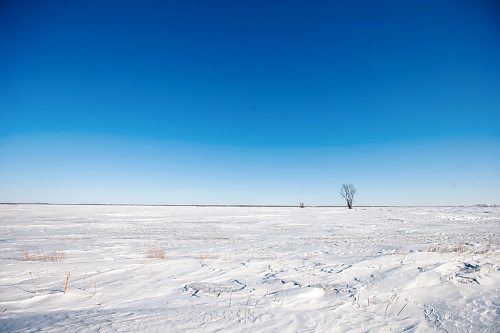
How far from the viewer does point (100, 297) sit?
457 cm

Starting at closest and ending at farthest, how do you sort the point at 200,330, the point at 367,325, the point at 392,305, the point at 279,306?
the point at 200,330 → the point at 367,325 → the point at 279,306 → the point at 392,305

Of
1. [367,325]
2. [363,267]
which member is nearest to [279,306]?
[367,325]

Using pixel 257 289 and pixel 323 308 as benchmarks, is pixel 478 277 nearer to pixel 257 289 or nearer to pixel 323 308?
pixel 323 308

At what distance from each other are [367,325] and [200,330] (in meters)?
2.10

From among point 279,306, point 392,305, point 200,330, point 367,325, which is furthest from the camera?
point 392,305

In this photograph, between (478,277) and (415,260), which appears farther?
(415,260)

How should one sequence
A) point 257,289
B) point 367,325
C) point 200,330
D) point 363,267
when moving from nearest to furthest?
1. point 200,330
2. point 367,325
3. point 257,289
4. point 363,267

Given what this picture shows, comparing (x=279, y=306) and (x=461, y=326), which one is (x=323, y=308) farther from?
(x=461, y=326)

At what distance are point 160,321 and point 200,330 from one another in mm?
549

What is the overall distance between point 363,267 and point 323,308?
277cm

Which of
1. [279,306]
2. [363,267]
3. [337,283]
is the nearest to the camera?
[279,306]

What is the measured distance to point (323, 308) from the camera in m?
4.27

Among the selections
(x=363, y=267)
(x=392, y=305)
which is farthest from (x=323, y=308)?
(x=363, y=267)

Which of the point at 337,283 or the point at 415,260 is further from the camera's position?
the point at 415,260
